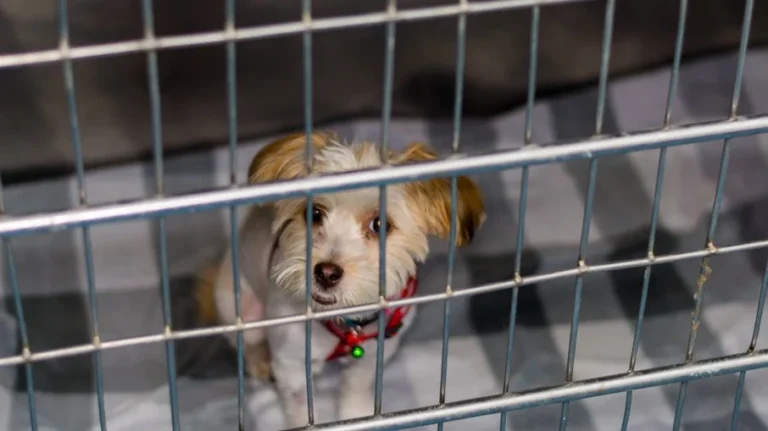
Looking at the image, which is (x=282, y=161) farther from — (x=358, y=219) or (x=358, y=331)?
(x=358, y=331)

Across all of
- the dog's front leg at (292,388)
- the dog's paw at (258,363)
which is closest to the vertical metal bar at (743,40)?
the dog's front leg at (292,388)

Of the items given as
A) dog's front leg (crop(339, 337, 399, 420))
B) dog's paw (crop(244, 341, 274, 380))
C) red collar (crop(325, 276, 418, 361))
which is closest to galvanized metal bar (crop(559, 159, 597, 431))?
red collar (crop(325, 276, 418, 361))

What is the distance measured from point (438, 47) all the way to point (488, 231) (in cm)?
42

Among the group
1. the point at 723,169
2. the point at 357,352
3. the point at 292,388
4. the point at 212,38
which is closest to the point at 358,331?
the point at 357,352

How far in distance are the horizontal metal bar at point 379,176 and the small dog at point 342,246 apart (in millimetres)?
363

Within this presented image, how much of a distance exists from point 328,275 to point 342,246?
0.07 m

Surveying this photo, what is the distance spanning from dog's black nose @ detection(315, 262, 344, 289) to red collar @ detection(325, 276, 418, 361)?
0.07 m

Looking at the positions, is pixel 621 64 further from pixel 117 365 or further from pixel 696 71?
pixel 117 365

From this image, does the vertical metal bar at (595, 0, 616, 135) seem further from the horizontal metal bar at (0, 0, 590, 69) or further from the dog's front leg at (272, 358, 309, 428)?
the dog's front leg at (272, 358, 309, 428)

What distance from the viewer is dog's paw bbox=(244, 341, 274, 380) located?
165 cm

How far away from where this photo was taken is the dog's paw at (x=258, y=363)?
1646mm

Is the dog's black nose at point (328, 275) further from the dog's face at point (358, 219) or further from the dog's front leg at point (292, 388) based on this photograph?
the dog's front leg at point (292, 388)

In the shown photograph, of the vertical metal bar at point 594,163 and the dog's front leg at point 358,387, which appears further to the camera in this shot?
the dog's front leg at point 358,387

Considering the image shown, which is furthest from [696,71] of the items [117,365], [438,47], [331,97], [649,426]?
[117,365]
